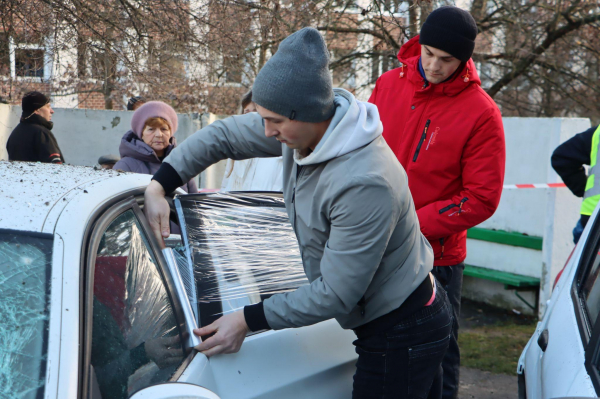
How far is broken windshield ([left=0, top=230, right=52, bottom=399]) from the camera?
4.38ft

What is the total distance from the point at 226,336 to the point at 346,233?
0.47 meters

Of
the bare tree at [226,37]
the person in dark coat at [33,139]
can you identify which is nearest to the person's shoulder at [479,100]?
the bare tree at [226,37]

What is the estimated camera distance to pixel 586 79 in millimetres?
7969

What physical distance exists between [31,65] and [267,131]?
3424 mm

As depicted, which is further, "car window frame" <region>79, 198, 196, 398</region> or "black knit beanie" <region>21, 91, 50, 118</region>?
"black knit beanie" <region>21, 91, 50, 118</region>

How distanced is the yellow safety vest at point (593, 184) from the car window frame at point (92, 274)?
2594mm

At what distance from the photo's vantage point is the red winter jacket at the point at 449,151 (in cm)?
260

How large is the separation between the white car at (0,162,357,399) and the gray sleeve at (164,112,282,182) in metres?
0.14

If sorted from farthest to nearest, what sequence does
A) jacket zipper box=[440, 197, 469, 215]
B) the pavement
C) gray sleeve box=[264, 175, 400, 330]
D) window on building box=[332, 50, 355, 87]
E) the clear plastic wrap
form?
window on building box=[332, 50, 355, 87], the pavement, jacket zipper box=[440, 197, 469, 215], the clear plastic wrap, gray sleeve box=[264, 175, 400, 330]

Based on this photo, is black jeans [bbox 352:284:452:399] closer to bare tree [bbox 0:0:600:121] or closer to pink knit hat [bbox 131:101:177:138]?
pink knit hat [bbox 131:101:177:138]

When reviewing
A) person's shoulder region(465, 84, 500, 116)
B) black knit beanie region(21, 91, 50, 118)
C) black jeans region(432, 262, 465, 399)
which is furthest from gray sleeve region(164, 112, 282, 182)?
black knit beanie region(21, 91, 50, 118)

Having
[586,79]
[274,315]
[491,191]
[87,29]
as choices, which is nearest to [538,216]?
[586,79]

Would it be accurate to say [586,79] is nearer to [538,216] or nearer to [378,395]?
[538,216]

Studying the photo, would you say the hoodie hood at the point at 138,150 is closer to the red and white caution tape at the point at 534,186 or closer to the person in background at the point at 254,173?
the person in background at the point at 254,173
